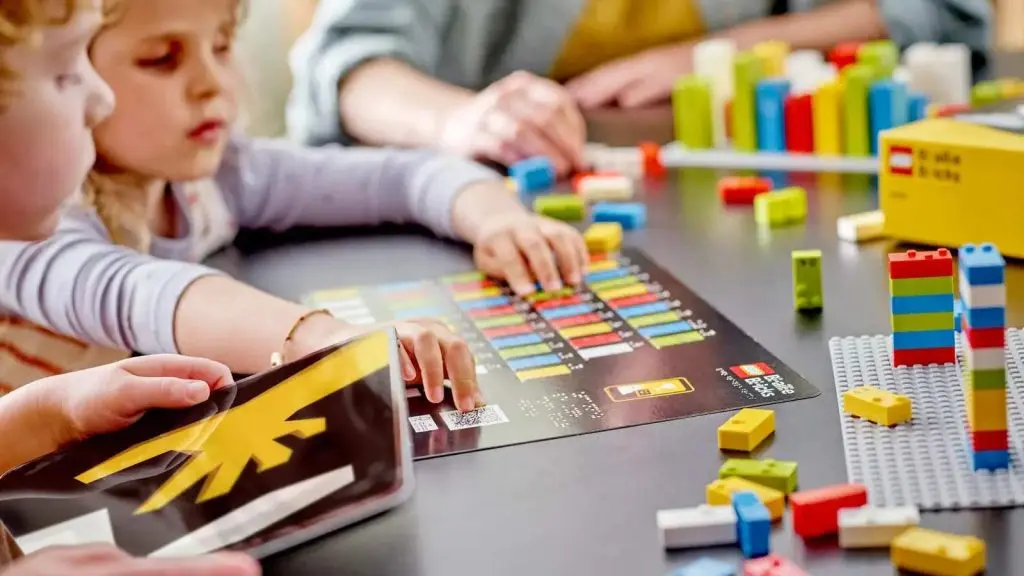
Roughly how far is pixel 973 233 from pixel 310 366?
537 millimetres

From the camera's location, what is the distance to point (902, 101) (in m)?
1.25

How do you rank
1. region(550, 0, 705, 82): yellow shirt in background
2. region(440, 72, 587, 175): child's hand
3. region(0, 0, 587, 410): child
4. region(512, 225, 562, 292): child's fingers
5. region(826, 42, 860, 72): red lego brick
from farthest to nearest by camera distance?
region(550, 0, 705, 82): yellow shirt in background → region(826, 42, 860, 72): red lego brick → region(440, 72, 587, 175): child's hand → region(512, 225, 562, 292): child's fingers → region(0, 0, 587, 410): child

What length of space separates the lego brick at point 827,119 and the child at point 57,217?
0.78 m

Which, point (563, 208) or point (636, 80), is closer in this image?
point (563, 208)

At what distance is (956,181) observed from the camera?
98 cm

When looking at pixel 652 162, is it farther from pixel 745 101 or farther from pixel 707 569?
pixel 707 569

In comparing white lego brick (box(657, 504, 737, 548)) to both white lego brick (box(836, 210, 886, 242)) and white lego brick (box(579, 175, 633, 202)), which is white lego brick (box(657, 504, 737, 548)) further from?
white lego brick (box(579, 175, 633, 202))

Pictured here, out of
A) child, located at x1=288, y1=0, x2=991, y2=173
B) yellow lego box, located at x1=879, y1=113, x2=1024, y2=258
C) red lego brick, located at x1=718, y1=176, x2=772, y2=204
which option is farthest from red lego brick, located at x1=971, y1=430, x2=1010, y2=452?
child, located at x1=288, y1=0, x2=991, y2=173

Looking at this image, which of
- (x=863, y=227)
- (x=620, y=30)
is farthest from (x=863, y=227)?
(x=620, y=30)

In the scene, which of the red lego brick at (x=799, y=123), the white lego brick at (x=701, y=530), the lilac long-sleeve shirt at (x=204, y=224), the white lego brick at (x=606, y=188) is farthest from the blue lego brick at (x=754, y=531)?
the red lego brick at (x=799, y=123)

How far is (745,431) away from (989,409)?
0.12 meters

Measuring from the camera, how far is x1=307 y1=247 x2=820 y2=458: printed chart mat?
28.8 inches

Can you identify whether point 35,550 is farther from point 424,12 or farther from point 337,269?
point 424,12

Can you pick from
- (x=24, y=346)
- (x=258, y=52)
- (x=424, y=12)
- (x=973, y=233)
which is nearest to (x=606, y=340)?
(x=973, y=233)
